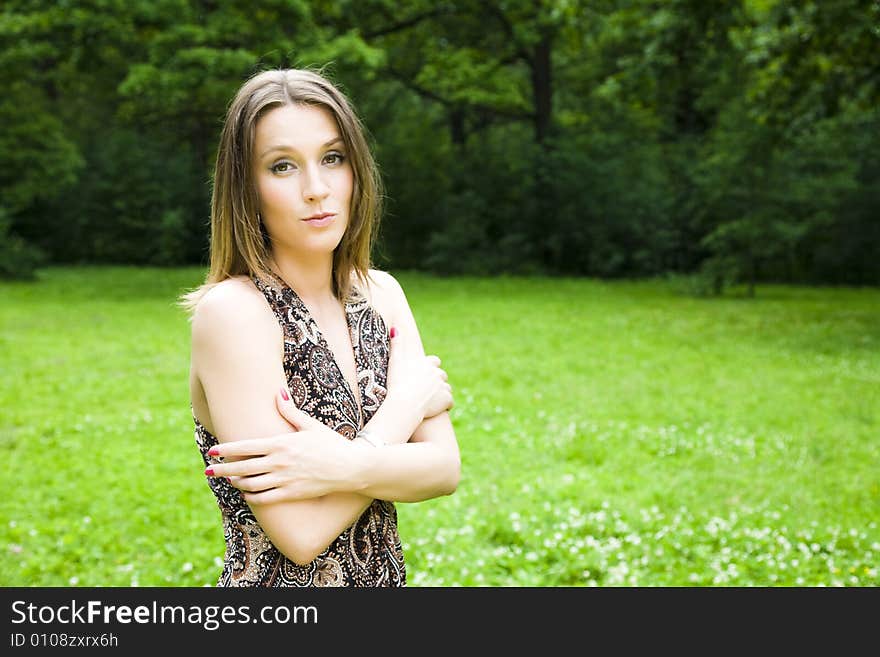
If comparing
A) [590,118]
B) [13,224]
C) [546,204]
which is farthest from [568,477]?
[13,224]

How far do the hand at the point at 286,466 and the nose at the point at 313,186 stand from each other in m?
0.40

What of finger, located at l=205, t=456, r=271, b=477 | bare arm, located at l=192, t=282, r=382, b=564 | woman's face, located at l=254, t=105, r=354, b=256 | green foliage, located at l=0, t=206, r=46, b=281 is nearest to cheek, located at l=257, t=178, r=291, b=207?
woman's face, located at l=254, t=105, r=354, b=256

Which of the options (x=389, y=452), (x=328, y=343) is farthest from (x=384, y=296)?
(x=389, y=452)

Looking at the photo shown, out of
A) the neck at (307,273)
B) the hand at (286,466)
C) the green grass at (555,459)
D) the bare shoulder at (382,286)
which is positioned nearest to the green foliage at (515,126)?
the green grass at (555,459)

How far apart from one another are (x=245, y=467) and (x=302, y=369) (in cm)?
25

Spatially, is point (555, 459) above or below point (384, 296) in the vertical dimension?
below

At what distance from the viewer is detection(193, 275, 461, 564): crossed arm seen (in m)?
1.77

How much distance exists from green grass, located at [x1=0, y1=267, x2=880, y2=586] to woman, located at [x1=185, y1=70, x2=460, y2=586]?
83 centimetres

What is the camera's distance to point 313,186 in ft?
5.99

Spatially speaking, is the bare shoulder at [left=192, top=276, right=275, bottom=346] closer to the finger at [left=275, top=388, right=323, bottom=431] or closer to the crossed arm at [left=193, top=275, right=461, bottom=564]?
the crossed arm at [left=193, top=275, right=461, bottom=564]

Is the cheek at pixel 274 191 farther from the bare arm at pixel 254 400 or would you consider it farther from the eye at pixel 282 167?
the bare arm at pixel 254 400

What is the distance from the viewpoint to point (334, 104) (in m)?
1.88

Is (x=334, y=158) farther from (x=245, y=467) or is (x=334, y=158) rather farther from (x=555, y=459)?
(x=555, y=459)

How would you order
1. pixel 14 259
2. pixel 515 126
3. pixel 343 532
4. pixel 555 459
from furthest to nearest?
pixel 515 126
pixel 14 259
pixel 555 459
pixel 343 532
